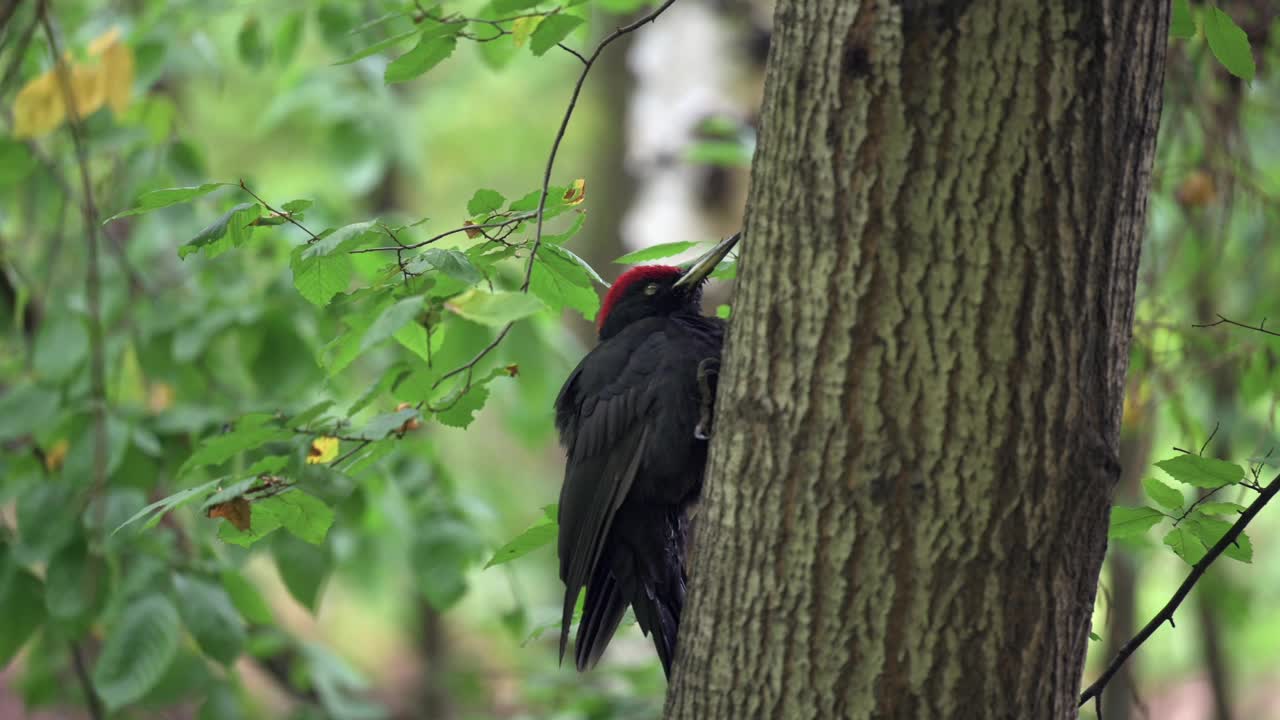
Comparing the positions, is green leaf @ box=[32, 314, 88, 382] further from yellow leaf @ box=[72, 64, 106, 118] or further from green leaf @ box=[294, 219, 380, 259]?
green leaf @ box=[294, 219, 380, 259]

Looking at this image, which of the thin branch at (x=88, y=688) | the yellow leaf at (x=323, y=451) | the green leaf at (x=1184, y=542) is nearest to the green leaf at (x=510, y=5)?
the yellow leaf at (x=323, y=451)

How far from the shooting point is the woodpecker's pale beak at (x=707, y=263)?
2080 mm

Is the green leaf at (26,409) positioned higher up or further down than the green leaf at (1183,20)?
further down

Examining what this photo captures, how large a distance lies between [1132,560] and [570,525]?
91.8 inches

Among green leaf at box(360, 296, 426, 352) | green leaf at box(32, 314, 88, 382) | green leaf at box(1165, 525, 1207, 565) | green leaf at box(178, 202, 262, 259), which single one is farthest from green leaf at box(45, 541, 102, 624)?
green leaf at box(1165, 525, 1207, 565)

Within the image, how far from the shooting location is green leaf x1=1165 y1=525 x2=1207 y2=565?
1.56 meters

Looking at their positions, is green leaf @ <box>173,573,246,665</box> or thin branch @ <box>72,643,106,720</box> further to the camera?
thin branch @ <box>72,643,106,720</box>

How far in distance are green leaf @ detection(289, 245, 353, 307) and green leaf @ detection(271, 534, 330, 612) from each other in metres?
0.92

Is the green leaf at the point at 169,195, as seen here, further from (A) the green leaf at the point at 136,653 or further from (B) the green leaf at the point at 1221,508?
(B) the green leaf at the point at 1221,508

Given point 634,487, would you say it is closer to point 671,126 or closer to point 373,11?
point 373,11

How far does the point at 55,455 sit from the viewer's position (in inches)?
104

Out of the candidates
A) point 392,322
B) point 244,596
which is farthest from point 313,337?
point 392,322

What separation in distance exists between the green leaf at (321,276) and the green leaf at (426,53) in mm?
285

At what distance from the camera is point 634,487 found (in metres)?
2.24
